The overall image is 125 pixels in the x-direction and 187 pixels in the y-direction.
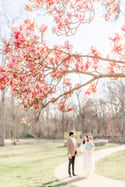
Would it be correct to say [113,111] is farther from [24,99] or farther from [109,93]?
[24,99]

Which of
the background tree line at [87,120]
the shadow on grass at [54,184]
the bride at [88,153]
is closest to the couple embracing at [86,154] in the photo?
the bride at [88,153]

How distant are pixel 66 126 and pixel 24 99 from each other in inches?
1911

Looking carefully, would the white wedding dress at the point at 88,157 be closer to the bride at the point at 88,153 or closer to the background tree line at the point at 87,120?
the bride at the point at 88,153

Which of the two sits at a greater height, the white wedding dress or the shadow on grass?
the white wedding dress

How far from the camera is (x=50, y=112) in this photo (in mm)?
56969

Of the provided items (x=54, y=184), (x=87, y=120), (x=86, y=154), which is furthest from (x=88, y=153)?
(x=87, y=120)

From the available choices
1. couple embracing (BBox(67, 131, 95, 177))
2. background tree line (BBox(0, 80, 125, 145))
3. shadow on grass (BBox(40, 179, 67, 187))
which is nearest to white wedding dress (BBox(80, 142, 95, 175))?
couple embracing (BBox(67, 131, 95, 177))

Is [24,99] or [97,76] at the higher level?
[97,76]

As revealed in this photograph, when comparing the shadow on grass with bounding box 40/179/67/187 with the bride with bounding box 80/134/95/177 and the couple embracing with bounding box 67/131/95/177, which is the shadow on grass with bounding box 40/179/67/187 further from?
the bride with bounding box 80/134/95/177

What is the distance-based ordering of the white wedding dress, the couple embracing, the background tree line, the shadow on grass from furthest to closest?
the background tree line
the white wedding dress
the couple embracing
the shadow on grass

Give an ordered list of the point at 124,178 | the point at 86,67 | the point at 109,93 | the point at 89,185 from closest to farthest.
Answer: the point at 86,67, the point at 89,185, the point at 124,178, the point at 109,93

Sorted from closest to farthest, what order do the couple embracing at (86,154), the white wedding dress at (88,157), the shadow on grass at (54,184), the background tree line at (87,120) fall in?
the shadow on grass at (54,184) → the couple embracing at (86,154) → the white wedding dress at (88,157) → the background tree line at (87,120)

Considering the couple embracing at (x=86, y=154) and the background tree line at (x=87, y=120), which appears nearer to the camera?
the couple embracing at (x=86, y=154)

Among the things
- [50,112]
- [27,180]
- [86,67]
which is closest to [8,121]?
[50,112]
